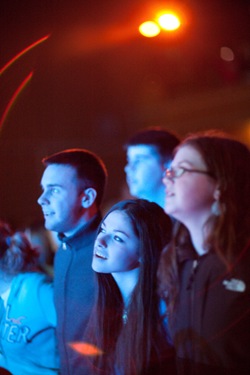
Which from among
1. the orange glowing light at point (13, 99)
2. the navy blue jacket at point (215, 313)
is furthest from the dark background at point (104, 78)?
the navy blue jacket at point (215, 313)

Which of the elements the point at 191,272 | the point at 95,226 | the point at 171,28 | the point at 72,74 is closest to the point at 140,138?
the point at 95,226

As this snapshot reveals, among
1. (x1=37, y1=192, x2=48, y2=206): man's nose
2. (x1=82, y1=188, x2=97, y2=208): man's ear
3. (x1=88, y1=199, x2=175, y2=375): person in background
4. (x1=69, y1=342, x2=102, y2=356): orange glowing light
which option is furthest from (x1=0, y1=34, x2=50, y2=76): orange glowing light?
(x1=69, y1=342, x2=102, y2=356): orange glowing light

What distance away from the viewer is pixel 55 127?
1.88 metres

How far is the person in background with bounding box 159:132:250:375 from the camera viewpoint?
1.10m

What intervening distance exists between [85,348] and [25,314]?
29cm

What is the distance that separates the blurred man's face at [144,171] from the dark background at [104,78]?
18cm

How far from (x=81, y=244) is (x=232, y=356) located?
581 millimetres

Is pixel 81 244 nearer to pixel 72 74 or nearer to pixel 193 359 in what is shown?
pixel 193 359

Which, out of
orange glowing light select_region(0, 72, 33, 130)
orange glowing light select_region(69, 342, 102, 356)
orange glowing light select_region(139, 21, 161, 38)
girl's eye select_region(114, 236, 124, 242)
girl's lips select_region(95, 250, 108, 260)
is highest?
orange glowing light select_region(139, 21, 161, 38)

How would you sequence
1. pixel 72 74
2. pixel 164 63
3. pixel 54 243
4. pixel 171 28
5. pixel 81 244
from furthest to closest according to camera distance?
pixel 72 74 → pixel 164 63 → pixel 171 28 → pixel 54 243 → pixel 81 244

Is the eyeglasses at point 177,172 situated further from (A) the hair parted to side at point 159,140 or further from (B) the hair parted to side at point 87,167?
(B) the hair parted to side at point 87,167

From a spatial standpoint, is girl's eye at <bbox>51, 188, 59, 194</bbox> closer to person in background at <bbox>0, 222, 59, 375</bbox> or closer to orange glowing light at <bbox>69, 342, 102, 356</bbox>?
person in background at <bbox>0, 222, 59, 375</bbox>

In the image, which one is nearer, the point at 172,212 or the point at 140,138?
the point at 172,212

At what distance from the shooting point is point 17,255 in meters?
1.59
